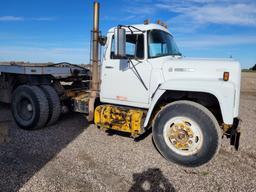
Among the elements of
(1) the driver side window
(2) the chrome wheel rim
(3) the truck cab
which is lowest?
(2) the chrome wheel rim

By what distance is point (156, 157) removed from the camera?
4.31 metres

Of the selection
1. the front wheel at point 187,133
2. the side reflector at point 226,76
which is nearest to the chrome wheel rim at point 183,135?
the front wheel at point 187,133

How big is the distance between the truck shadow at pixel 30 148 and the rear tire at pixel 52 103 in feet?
0.92

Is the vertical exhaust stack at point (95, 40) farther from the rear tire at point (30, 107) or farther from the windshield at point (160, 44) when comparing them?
the rear tire at point (30, 107)

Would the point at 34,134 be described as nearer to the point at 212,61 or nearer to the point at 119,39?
the point at 119,39

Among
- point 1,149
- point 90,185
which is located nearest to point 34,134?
point 1,149

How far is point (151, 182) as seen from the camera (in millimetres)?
3449

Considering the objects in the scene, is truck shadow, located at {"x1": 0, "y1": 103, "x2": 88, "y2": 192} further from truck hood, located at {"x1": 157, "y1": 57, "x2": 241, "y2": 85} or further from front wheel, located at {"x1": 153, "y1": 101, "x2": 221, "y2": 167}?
truck hood, located at {"x1": 157, "y1": 57, "x2": 241, "y2": 85}

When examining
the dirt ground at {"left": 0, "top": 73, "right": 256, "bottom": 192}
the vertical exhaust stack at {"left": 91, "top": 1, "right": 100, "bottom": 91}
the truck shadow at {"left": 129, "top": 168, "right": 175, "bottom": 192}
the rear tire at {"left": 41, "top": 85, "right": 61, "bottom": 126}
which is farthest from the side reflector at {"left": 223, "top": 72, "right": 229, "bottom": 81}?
the rear tire at {"left": 41, "top": 85, "right": 61, "bottom": 126}

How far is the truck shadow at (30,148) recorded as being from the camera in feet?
11.4

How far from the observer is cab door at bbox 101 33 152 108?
4.51 m

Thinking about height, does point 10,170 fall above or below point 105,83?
below

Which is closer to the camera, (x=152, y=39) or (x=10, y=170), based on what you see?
(x=10, y=170)

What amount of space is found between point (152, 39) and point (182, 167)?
2.45m
